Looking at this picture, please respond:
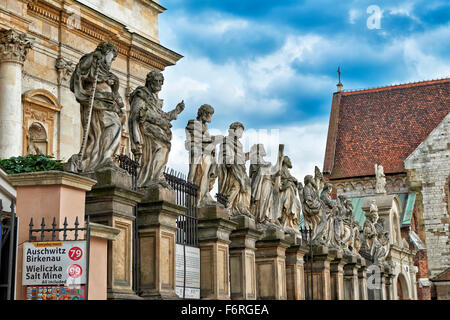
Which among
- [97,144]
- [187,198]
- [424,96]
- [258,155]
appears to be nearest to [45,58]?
[258,155]

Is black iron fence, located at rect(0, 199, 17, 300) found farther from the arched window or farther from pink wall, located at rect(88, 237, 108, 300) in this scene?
the arched window

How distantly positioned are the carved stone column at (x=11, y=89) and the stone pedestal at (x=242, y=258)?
6511 millimetres

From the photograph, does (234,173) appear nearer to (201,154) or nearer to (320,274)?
(201,154)

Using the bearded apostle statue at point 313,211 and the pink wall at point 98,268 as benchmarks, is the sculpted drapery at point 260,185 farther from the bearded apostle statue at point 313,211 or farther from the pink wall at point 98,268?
the pink wall at point 98,268

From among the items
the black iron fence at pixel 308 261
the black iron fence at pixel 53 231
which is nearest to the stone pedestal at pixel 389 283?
the black iron fence at pixel 308 261

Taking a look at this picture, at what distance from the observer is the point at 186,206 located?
14344 mm

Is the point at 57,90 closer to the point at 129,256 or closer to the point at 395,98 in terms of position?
the point at 129,256

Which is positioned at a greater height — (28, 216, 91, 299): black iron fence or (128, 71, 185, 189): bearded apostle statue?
(128, 71, 185, 189): bearded apostle statue

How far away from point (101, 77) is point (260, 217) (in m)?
7.46

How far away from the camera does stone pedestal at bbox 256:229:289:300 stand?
57.0 ft

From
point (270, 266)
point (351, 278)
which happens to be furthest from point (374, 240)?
point (270, 266)

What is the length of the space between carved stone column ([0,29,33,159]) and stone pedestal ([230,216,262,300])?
6511 mm

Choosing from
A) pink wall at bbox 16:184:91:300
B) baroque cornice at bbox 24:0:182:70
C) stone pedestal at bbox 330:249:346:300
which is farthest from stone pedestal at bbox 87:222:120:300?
stone pedestal at bbox 330:249:346:300
